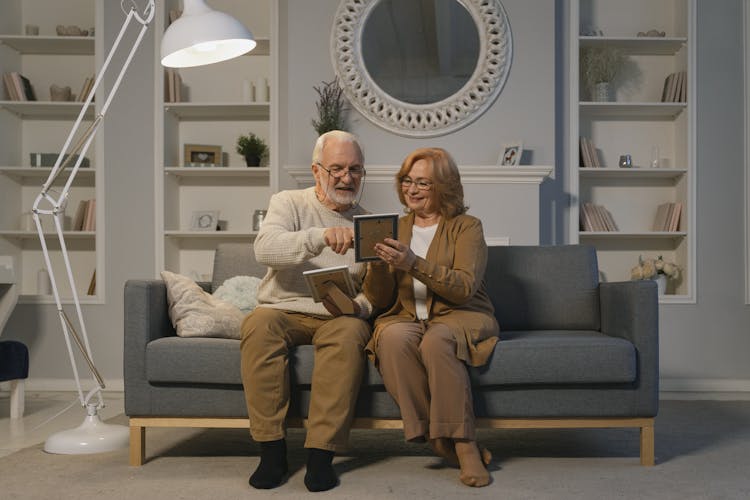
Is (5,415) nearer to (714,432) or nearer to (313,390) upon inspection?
(313,390)

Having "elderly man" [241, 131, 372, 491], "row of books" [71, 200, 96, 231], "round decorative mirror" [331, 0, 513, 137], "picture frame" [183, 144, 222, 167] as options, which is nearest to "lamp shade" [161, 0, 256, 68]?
"elderly man" [241, 131, 372, 491]

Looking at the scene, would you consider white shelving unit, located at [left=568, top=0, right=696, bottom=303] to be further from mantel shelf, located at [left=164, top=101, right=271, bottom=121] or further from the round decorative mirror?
mantel shelf, located at [left=164, top=101, right=271, bottom=121]

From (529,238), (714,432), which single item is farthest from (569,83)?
(714,432)

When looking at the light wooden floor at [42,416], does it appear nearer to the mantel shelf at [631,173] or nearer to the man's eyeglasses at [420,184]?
the man's eyeglasses at [420,184]

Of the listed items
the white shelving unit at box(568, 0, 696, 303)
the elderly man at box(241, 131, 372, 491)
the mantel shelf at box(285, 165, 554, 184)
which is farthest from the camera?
the white shelving unit at box(568, 0, 696, 303)

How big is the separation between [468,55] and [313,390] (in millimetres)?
2872

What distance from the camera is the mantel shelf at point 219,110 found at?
510 centimetres

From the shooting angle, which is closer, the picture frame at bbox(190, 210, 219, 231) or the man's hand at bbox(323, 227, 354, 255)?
the man's hand at bbox(323, 227, 354, 255)

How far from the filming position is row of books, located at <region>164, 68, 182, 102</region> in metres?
5.12

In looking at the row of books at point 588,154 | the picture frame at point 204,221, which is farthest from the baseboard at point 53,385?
the row of books at point 588,154

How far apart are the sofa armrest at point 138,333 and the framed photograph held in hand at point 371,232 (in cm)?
78

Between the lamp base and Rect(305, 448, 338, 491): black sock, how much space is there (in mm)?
933

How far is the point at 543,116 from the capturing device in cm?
489

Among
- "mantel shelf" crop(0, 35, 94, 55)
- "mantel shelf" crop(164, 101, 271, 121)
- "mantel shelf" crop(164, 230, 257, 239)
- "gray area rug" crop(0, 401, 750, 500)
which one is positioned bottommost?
"gray area rug" crop(0, 401, 750, 500)
